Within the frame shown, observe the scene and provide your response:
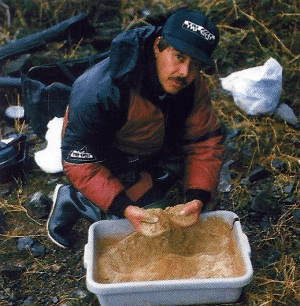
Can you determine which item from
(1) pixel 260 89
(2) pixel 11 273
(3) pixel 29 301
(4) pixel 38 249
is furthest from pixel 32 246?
(1) pixel 260 89

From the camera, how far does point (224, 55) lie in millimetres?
4066

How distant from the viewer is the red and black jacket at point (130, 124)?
2.32 meters

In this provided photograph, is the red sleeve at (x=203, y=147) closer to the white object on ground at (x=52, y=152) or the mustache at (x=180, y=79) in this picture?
the mustache at (x=180, y=79)

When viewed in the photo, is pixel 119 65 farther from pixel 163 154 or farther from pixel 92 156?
pixel 163 154

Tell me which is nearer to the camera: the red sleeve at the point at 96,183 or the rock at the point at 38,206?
the red sleeve at the point at 96,183

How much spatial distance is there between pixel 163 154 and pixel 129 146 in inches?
9.6

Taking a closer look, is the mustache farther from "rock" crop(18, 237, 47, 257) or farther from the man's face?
"rock" crop(18, 237, 47, 257)

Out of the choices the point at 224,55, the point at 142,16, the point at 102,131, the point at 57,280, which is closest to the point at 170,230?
the point at 102,131

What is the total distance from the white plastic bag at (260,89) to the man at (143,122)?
93cm

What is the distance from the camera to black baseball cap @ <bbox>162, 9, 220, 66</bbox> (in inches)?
86.6

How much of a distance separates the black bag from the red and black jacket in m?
0.81

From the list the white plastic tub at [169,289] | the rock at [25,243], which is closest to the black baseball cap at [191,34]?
the white plastic tub at [169,289]

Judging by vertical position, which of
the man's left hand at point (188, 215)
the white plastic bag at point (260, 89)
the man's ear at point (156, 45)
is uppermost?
the man's ear at point (156, 45)

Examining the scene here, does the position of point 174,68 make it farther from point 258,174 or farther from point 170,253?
point 258,174
